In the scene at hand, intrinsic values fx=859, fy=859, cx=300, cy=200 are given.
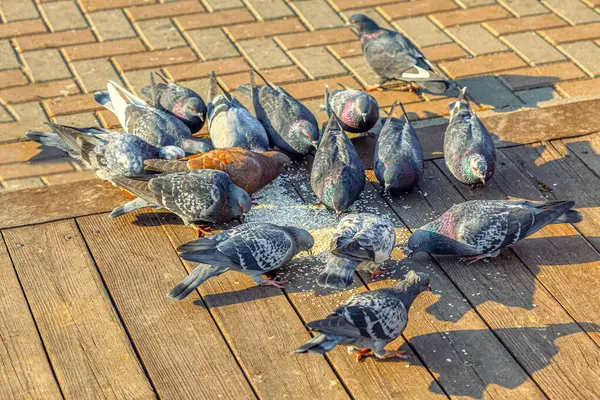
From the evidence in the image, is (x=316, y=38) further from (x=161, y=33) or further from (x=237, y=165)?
(x=237, y=165)

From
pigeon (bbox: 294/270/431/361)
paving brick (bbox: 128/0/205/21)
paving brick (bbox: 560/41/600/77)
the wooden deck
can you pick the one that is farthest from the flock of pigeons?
paving brick (bbox: 128/0/205/21)

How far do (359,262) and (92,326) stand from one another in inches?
51.3

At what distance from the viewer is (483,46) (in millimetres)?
6746

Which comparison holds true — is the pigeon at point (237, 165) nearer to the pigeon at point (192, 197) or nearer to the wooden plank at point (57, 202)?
the pigeon at point (192, 197)

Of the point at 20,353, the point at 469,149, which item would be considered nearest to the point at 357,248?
the point at 469,149

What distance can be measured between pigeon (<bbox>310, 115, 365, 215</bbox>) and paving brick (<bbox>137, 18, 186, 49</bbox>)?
7.08ft

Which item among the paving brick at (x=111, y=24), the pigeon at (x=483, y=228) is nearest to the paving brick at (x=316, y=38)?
the paving brick at (x=111, y=24)

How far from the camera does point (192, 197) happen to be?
180 inches

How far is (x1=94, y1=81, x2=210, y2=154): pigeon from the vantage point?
206 inches

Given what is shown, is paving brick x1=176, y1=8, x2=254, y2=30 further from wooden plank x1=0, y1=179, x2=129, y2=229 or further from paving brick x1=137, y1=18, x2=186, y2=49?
wooden plank x1=0, y1=179, x2=129, y2=229

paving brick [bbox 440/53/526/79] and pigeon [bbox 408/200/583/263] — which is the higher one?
pigeon [bbox 408/200/583/263]

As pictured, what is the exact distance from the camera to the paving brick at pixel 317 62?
6.42 metres

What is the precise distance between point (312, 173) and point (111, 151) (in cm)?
116

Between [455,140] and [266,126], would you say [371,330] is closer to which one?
[455,140]
